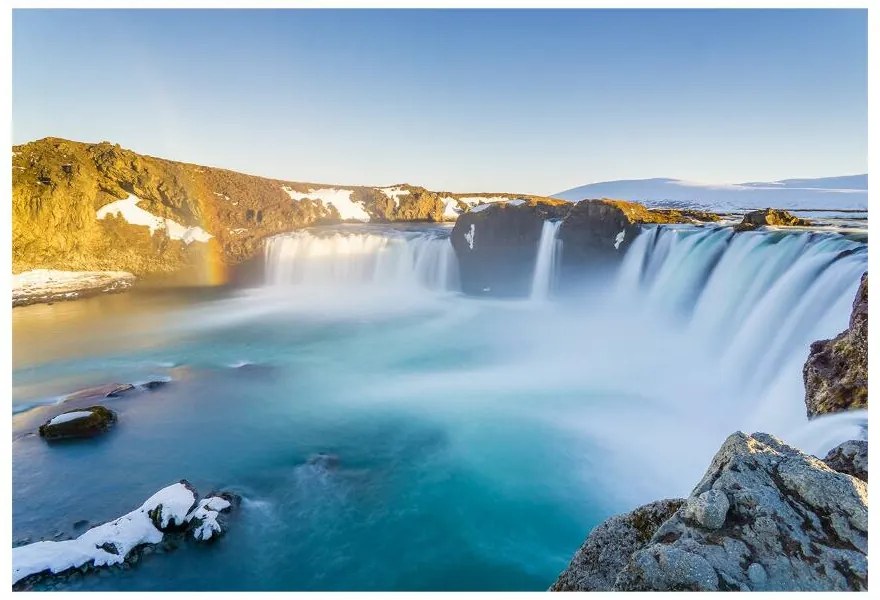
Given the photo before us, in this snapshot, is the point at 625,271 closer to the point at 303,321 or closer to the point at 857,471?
the point at 303,321

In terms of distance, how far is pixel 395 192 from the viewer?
41000mm

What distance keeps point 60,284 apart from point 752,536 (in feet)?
94.5

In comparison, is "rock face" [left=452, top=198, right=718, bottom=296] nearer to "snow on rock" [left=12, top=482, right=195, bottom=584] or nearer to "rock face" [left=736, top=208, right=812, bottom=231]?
"rock face" [left=736, top=208, right=812, bottom=231]

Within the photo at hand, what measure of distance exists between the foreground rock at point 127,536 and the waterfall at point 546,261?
55.5 feet

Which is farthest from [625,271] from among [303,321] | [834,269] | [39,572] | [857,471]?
[39,572]

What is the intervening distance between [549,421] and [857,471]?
22.7 ft

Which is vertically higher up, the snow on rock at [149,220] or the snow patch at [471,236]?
the snow on rock at [149,220]

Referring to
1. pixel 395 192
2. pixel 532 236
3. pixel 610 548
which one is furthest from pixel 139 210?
pixel 610 548

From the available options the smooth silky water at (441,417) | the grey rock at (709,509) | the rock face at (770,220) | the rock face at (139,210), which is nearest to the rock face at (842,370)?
the smooth silky water at (441,417)

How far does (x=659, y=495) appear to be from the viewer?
6625 millimetres

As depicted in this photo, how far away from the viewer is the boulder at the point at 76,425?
334 inches

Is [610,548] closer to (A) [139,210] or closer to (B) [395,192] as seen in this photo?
(A) [139,210]

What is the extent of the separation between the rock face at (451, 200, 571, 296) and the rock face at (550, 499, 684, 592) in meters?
19.9

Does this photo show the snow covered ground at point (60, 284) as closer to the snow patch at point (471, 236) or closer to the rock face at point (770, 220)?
the snow patch at point (471, 236)
